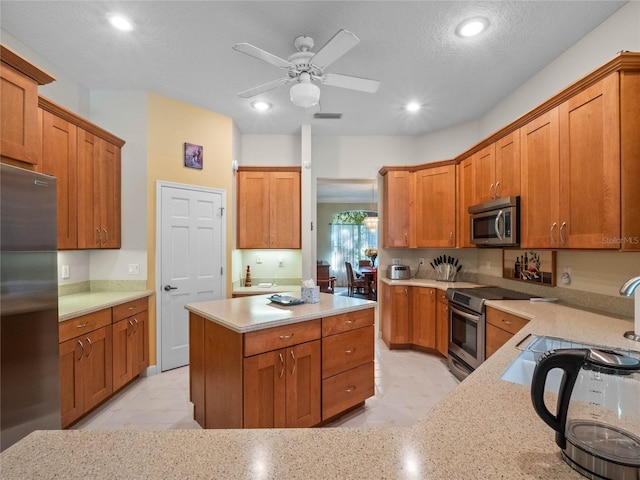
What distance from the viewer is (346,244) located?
990cm

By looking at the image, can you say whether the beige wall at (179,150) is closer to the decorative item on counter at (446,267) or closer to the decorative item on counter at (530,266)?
the decorative item on counter at (446,267)

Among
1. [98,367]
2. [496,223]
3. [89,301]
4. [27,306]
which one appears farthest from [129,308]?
[496,223]

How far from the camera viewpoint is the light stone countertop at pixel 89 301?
223 centimetres

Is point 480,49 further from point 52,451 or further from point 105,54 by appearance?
point 52,451

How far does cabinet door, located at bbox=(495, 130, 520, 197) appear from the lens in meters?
2.66

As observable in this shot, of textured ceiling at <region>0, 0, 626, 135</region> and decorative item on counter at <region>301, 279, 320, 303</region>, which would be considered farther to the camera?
decorative item on counter at <region>301, 279, 320, 303</region>

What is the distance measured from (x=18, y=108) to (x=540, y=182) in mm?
3517

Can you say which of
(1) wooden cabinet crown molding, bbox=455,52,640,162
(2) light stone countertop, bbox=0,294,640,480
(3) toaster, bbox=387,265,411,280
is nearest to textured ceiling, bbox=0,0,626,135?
(1) wooden cabinet crown molding, bbox=455,52,640,162

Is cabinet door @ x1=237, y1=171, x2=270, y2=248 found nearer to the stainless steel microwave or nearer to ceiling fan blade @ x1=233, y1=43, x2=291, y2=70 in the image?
ceiling fan blade @ x1=233, y1=43, x2=291, y2=70

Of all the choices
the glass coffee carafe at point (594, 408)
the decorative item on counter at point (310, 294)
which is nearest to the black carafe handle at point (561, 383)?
the glass coffee carafe at point (594, 408)

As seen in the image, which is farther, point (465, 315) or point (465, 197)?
point (465, 197)

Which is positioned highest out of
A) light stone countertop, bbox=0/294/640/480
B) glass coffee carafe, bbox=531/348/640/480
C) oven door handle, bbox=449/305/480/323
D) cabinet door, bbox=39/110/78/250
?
cabinet door, bbox=39/110/78/250

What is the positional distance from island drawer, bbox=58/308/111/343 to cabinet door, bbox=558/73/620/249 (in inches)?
137

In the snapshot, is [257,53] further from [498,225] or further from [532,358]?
[498,225]
